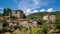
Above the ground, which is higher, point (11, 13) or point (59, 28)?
point (11, 13)

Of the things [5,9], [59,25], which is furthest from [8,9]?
[59,25]

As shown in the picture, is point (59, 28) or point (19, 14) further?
point (19, 14)

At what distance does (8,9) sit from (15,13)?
4.22 metres

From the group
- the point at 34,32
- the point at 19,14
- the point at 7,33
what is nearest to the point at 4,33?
the point at 7,33

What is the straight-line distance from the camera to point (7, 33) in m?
32.8

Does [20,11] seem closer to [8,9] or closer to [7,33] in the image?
[8,9]

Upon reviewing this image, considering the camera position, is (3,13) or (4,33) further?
(3,13)

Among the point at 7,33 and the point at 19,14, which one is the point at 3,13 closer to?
the point at 19,14

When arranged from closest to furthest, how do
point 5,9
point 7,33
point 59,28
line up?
point 7,33, point 59,28, point 5,9

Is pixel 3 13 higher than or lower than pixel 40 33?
higher

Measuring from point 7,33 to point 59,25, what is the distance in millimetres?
13622

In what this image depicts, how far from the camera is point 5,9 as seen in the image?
3172 inches

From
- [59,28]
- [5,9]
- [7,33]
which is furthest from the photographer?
[5,9]

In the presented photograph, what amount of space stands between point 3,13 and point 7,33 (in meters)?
50.2
